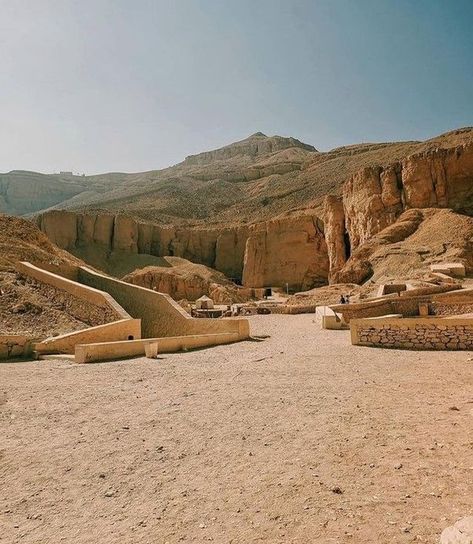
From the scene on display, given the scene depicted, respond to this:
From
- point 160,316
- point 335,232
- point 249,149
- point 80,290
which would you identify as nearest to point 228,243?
point 335,232

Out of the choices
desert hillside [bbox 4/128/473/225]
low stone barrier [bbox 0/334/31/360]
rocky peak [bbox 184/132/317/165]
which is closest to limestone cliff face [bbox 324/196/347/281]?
desert hillside [bbox 4/128/473/225]

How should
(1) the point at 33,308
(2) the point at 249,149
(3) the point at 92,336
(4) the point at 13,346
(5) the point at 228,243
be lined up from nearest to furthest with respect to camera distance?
(4) the point at 13,346 < (3) the point at 92,336 < (1) the point at 33,308 < (5) the point at 228,243 < (2) the point at 249,149

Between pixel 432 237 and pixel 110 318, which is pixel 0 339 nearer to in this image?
pixel 110 318

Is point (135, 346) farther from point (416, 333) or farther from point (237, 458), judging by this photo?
point (237, 458)

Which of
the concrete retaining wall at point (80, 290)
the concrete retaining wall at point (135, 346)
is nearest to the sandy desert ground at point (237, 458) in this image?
the concrete retaining wall at point (135, 346)

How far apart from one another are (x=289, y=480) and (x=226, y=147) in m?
162

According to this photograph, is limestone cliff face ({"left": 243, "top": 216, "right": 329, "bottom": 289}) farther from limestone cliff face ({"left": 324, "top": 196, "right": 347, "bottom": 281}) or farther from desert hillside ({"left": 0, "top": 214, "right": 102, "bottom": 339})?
desert hillside ({"left": 0, "top": 214, "right": 102, "bottom": 339})

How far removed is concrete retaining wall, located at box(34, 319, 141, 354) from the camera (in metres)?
10.8

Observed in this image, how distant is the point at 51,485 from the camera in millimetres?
3643

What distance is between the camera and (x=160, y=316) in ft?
52.7

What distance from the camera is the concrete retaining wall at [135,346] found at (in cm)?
963

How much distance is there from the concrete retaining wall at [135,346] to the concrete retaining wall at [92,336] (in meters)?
1.43

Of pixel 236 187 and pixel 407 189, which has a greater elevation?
pixel 236 187

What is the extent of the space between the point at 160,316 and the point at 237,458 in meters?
12.3
